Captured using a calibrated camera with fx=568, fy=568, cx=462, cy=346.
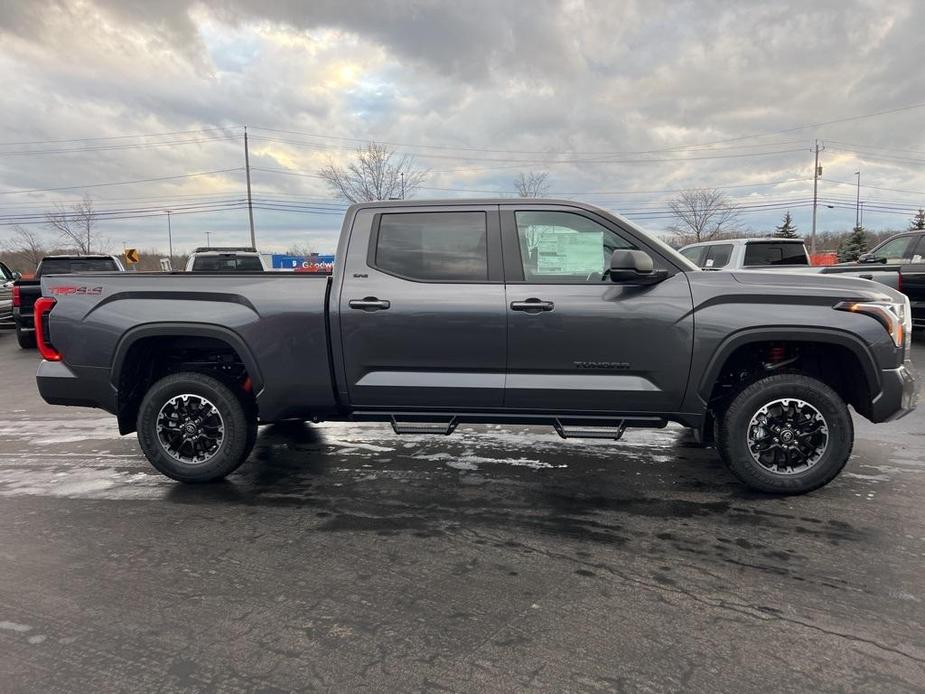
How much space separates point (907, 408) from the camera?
3.82 m

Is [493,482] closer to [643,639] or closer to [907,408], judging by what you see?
[643,639]

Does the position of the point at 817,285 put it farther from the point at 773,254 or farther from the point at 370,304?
the point at 773,254

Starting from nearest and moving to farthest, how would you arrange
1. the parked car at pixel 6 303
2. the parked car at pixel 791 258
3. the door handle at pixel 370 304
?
the door handle at pixel 370 304
the parked car at pixel 791 258
the parked car at pixel 6 303

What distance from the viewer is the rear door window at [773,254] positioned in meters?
10.2

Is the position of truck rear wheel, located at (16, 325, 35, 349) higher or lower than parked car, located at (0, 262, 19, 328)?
lower

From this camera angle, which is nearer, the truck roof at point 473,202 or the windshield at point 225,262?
the truck roof at point 473,202

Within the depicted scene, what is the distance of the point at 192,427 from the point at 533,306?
2.72m

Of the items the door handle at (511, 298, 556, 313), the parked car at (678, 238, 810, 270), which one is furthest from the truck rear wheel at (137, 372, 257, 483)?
the parked car at (678, 238, 810, 270)

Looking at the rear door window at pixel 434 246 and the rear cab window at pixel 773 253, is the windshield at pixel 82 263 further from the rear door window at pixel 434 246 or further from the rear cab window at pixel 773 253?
the rear cab window at pixel 773 253

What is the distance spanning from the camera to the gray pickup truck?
12.5 feet

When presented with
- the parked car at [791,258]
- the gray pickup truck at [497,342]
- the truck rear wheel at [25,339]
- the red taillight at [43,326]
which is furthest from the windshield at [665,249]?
the truck rear wheel at [25,339]

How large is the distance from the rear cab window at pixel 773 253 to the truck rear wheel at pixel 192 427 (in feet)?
30.2

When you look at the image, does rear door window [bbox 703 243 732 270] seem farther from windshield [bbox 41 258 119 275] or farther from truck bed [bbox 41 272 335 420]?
windshield [bbox 41 258 119 275]

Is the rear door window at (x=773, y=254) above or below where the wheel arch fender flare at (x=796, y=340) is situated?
above
